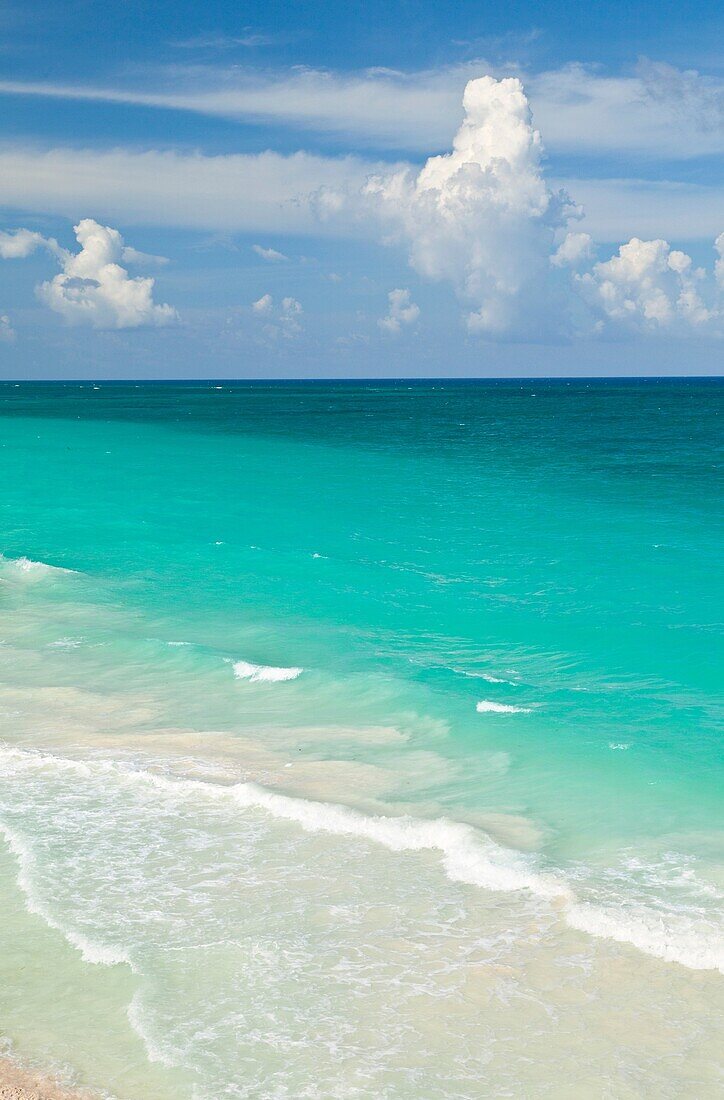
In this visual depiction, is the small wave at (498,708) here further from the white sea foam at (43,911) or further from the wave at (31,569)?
the wave at (31,569)

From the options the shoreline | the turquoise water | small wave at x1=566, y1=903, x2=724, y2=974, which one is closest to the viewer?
the shoreline

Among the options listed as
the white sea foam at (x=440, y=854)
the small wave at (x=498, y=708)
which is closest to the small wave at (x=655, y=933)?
the white sea foam at (x=440, y=854)

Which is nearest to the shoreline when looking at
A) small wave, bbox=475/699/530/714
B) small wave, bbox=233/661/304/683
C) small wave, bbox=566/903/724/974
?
small wave, bbox=566/903/724/974

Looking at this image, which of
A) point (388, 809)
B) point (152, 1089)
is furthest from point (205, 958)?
point (388, 809)

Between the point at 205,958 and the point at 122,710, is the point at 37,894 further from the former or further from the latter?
the point at 122,710

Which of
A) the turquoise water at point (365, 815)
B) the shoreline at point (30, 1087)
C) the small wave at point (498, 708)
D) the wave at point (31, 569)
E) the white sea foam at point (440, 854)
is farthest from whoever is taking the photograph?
the wave at point (31, 569)

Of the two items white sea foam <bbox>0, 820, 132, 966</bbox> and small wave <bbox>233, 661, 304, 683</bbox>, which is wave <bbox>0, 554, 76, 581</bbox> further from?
white sea foam <bbox>0, 820, 132, 966</bbox>
